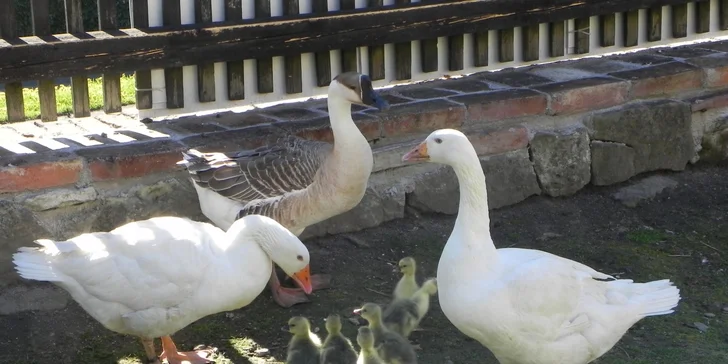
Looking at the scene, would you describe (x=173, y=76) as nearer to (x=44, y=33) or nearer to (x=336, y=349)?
(x=44, y=33)

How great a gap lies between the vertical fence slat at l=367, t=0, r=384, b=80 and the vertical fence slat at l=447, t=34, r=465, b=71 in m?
0.48

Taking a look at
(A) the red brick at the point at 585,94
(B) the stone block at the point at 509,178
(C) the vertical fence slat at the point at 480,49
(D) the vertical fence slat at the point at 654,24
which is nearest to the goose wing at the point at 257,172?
(B) the stone block at the point at 509,178

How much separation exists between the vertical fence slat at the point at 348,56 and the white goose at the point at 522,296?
76.7 inches

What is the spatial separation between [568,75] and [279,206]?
2.37 m

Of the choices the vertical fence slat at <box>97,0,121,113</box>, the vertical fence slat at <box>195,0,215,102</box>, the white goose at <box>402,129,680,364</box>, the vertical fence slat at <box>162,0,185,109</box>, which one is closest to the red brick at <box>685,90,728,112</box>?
the white goose at <box>402,129,680,364</box>

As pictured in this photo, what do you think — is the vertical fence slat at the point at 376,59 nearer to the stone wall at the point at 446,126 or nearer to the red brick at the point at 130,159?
the stone wall at the point at 446,126

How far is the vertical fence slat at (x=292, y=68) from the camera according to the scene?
5.68 meters

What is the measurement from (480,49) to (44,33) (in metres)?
2.64

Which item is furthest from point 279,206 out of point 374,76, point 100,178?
point 374,76

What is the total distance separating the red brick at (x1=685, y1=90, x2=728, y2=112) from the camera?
6203mm

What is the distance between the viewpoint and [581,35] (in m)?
6.67

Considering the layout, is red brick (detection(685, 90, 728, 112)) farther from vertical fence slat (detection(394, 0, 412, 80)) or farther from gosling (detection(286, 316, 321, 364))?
gosling (detection(286, 316, 321, 364))

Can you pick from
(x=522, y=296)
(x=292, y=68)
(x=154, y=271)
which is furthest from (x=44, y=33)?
(x=522, y=296)

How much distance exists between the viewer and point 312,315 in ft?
15.6
